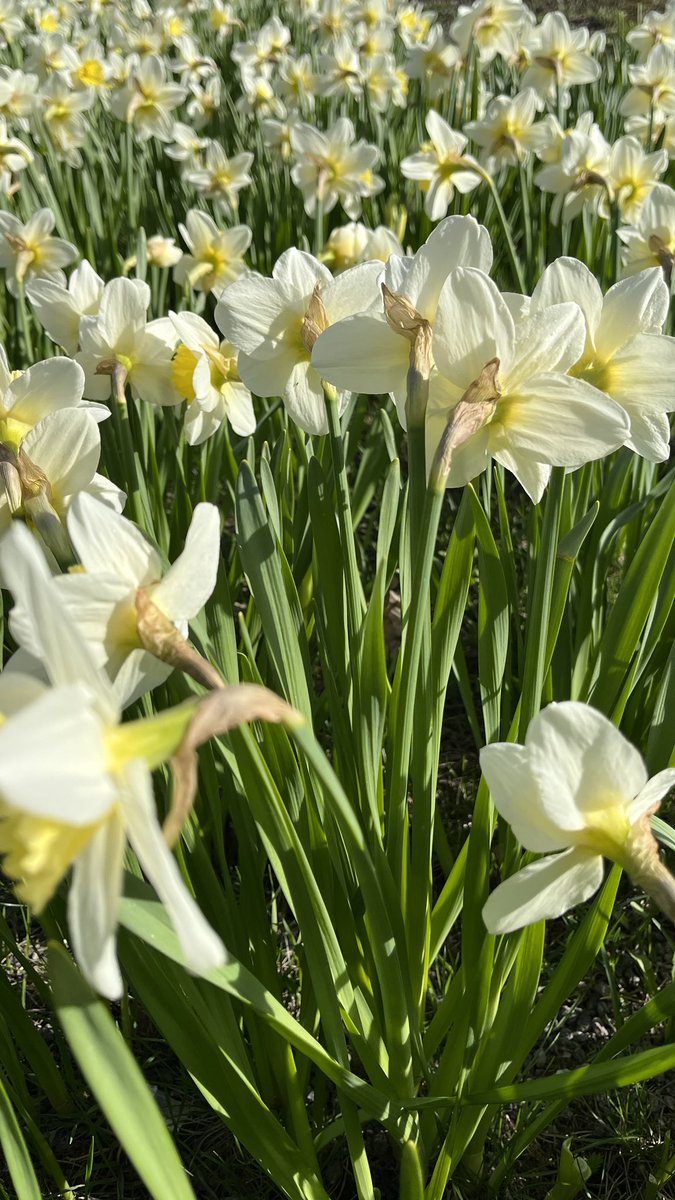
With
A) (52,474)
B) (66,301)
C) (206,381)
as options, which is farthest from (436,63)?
(52,474)

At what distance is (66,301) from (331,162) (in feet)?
5.02

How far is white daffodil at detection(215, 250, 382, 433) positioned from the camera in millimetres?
990

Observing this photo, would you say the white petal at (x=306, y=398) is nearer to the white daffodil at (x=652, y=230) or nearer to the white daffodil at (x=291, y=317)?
the white daffodil at (x=291, y=317)

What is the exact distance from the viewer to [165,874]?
0.44m

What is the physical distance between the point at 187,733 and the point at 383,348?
50 centimetres

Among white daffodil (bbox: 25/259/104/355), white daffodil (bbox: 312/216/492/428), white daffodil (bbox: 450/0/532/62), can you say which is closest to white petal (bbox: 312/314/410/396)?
white daffodil (bbox: 312/216/492/428)

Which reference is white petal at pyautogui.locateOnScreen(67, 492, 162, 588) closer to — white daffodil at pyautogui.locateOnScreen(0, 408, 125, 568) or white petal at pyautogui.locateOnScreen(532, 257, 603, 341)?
white daffodil at pyautogui.locateOnScreen(0, 408, 125, 568)

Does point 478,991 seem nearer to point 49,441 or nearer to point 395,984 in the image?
point 395,984

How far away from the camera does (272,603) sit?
0.97m

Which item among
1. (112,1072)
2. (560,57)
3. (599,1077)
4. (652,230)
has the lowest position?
(599,1077)

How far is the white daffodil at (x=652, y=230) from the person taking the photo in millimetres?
1630

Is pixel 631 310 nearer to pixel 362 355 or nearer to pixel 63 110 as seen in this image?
pixel 362 355

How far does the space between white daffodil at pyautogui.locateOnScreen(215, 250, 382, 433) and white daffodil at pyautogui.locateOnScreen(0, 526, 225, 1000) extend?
1.95 feet

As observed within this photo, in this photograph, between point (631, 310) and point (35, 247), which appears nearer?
point (631, 310)
